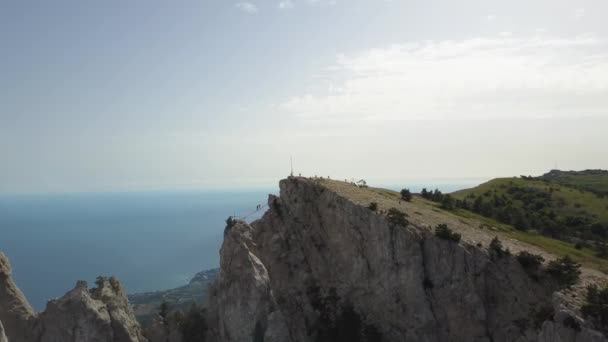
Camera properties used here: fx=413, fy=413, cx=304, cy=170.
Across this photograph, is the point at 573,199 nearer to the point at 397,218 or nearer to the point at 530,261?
the point at 530,261

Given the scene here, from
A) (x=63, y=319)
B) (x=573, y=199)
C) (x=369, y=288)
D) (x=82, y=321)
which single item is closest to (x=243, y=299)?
(x=369, y=288)

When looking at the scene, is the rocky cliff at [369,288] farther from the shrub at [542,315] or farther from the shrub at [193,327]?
the shrub at [193,327]

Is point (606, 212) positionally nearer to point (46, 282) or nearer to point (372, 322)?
point (372, 322)

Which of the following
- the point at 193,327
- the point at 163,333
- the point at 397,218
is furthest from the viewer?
the point at 163,333

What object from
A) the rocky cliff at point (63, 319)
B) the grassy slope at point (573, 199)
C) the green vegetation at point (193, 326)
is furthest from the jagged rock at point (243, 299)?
the grassy slope at point (573, 199)

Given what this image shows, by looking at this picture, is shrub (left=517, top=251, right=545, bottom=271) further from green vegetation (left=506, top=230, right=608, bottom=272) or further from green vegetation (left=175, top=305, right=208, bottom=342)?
green vegetation (left=175, top=305, right=208, bottom=342)

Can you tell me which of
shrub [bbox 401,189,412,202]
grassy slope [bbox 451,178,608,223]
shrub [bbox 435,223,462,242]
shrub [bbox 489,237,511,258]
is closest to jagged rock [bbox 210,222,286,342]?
shrub [bbox 435,223,462,242]

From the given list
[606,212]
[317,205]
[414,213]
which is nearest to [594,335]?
[414,213]
